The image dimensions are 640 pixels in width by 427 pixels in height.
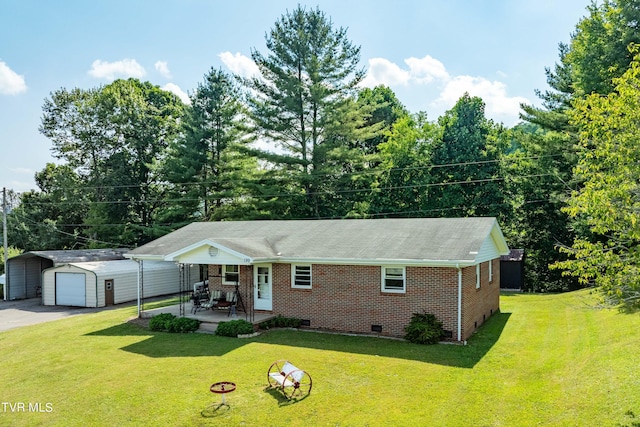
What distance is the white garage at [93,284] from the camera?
24312 mm

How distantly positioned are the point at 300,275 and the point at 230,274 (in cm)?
398

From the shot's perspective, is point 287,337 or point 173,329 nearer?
point 287,337

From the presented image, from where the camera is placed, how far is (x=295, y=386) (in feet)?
32.2

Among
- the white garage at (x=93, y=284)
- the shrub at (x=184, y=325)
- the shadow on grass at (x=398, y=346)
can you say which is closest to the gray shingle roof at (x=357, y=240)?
the shadow on grass at (x=398, y=346)

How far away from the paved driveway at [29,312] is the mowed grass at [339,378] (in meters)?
4.47

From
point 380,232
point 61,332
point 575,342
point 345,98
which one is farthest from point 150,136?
point 575,342

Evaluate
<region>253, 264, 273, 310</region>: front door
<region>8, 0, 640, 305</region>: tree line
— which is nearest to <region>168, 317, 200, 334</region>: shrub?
<region>253, 264, 273, 310</region>: front door

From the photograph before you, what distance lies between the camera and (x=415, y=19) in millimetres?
16969

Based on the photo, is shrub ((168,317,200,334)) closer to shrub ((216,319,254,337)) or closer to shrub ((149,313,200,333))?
shrub ((149,313,200,333))

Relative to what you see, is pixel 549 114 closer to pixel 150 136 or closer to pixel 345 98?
pixel 345 98

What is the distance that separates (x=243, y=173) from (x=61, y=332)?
20.3 m

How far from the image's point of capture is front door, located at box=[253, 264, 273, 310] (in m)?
17.8

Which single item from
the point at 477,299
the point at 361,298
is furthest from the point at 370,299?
the point at 477,299

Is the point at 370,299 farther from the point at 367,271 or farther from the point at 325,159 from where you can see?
the point at 325,159
